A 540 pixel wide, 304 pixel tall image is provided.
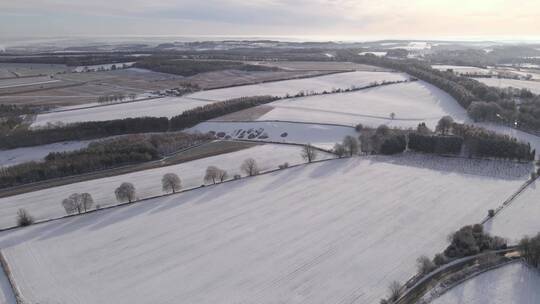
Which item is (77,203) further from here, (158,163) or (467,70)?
(467,70)

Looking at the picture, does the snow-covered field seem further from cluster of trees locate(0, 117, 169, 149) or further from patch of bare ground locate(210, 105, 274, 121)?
cluster of trees locate(0, 117, 169, 149)

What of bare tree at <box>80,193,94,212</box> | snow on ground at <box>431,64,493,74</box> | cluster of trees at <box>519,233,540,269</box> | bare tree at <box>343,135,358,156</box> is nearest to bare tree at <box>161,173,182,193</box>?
bare tree at <box>80,193,94,212</box>

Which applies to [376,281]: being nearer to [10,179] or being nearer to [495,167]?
[495,167]

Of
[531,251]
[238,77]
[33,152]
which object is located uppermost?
[238,77]

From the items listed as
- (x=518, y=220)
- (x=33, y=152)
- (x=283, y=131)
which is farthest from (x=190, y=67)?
(x=518, y=220)

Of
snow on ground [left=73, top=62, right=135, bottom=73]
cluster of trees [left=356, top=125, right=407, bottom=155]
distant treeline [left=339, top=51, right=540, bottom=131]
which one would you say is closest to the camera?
cluster of trees [left=356, top=125, right=407, bottom=155]

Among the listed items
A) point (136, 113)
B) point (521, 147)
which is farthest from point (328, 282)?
point (136, 113)
